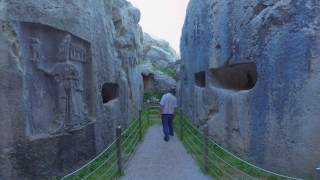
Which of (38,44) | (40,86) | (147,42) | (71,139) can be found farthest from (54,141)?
(147,42)

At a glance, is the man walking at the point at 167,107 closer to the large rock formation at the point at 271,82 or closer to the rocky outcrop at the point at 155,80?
the large rock formation at the point at 271,82

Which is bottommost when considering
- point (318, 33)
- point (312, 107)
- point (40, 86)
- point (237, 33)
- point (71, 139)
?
point (71, 139)

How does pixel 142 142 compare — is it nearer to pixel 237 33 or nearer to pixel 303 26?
pixel 237 33

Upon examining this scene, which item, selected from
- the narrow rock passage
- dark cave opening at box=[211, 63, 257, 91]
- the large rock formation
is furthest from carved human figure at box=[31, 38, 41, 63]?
dark cave opening at box=[211, 63, 257, 91]

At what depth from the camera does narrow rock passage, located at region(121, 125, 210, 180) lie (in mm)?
5578

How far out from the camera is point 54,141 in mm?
5230

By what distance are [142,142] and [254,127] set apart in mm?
3767

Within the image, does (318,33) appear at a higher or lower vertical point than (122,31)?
lower

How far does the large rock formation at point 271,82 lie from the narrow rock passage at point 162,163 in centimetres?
100

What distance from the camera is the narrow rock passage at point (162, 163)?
5.58 meters

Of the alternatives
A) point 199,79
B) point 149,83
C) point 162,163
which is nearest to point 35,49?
point 162,163

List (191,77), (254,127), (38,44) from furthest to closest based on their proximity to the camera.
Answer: (191,77), (254,127), (38,44)

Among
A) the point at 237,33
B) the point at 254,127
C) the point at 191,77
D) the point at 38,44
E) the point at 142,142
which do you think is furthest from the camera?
the point at 191,77

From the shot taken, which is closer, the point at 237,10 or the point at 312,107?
the point at 312,107
